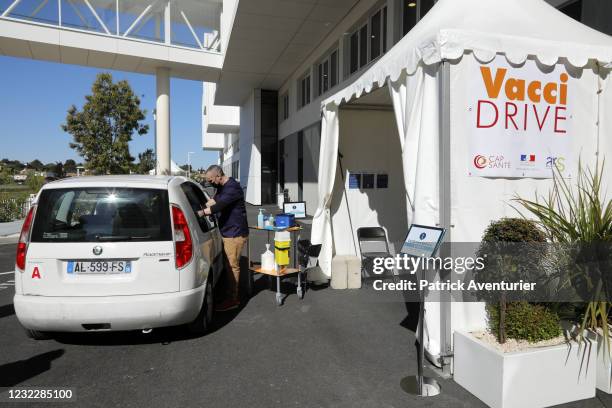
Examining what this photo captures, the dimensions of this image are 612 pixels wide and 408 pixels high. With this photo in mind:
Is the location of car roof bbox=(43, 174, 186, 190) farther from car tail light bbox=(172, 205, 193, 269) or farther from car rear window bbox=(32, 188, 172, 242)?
car tail light bbox=(172, 205, 193, 269)

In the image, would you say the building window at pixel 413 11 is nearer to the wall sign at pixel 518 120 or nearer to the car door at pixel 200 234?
the wall sign at pixel 518 120

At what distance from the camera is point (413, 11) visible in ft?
32.4

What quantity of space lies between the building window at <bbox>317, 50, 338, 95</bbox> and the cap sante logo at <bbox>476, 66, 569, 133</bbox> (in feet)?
37.3

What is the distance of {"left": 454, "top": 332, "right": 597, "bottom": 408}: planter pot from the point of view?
292 centimetres

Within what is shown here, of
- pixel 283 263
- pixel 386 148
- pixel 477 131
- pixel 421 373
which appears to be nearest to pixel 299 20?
pixel 386 148

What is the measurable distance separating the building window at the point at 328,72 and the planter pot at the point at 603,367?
1271cm

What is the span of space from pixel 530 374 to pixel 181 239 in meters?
3.04

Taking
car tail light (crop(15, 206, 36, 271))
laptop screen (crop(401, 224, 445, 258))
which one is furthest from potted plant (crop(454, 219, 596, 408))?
car tail light (crop(15, 206, 36, 271))

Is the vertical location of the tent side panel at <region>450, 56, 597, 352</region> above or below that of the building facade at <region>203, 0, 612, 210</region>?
below

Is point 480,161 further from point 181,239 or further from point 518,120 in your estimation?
point 181,239

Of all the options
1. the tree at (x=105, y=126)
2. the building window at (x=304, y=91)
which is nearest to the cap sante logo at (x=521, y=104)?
the building window at (x=304, y=91)

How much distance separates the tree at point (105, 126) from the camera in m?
21.4

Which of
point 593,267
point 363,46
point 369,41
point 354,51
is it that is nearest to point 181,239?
point 593,267

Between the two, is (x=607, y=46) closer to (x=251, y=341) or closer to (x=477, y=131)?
(x=477, y=131)
